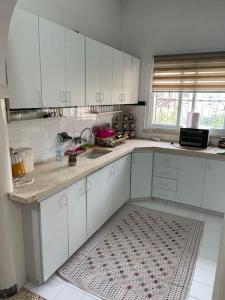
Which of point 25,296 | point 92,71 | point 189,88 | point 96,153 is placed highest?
point 92,71

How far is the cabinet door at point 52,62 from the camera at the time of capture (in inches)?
76.0

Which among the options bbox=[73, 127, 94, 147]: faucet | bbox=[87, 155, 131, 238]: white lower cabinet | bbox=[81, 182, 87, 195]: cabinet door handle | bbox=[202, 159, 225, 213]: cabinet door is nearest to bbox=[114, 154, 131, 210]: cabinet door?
bbox=[87, 155, 131, 238]: white lower cabinet

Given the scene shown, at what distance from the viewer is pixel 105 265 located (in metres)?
2.19

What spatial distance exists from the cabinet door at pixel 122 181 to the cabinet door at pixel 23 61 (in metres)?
1.40

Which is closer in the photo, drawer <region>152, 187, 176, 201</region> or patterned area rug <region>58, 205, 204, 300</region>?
patterned area rug <region>58, 205, 204, 300</region>

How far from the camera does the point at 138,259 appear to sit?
7.48 feet

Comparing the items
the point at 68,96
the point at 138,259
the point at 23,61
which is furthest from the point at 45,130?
the point at 138,259

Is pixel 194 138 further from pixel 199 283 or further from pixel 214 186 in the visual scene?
pixel 199 283

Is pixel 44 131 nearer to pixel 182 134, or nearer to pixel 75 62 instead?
pixel 75 62

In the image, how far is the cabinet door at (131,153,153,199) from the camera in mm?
3346

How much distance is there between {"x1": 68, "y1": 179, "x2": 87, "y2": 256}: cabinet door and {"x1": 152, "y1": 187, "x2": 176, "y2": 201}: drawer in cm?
148

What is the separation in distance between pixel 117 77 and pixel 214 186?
201 cm

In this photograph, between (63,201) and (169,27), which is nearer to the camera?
(63,201)

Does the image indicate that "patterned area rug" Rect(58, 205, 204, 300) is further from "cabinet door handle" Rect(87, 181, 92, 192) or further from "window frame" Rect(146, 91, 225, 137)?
"window frame" Rect(146, 91, 225, 137)
